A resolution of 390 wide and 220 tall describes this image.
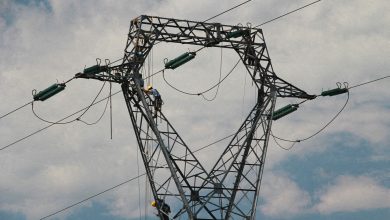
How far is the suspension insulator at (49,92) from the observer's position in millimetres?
46688

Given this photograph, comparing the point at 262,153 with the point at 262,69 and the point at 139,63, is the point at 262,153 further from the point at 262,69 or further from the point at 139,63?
the point at 139,63

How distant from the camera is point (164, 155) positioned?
46.5 meters

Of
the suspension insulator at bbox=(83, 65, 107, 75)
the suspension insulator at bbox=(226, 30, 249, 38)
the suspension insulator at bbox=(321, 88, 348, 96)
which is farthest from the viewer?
the suspension insulator at bbox=(321, 88, 348, 96)

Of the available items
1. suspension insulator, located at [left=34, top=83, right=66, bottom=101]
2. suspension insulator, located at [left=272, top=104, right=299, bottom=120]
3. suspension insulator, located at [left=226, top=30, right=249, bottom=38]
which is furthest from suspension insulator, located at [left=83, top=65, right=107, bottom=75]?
suspension insulator, located at [left=272, top=104, right=299, bottom=120]

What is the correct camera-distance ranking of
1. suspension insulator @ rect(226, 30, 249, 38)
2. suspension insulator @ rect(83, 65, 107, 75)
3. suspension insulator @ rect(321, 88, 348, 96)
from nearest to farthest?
suspension insulator @ rect(83, 65, 107, 75) < suspension insulator @ rect(226, 30, 249, 38) < suspension insulator @ rect(321, 88, 348, 96)

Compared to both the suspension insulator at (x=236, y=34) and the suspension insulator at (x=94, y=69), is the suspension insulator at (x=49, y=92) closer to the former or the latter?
the suspension insulator at (x=94, y=69)

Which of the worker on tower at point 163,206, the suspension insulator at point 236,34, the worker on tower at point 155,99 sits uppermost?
the suspension insulator at point 236,34

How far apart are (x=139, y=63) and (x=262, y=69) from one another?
6.86 m

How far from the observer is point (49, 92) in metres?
46.9

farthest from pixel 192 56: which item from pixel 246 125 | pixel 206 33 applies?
pixel 246 125

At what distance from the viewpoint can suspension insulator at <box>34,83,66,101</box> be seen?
153ft

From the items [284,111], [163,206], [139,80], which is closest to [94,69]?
[139,80]

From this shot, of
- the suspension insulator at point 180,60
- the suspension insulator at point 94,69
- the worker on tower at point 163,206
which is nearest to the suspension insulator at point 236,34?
the suspension insulator at point 180,60

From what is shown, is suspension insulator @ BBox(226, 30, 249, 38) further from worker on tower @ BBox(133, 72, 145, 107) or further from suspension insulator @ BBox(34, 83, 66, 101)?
suspension insulator @ BBox(34, 83, 66, 101)
